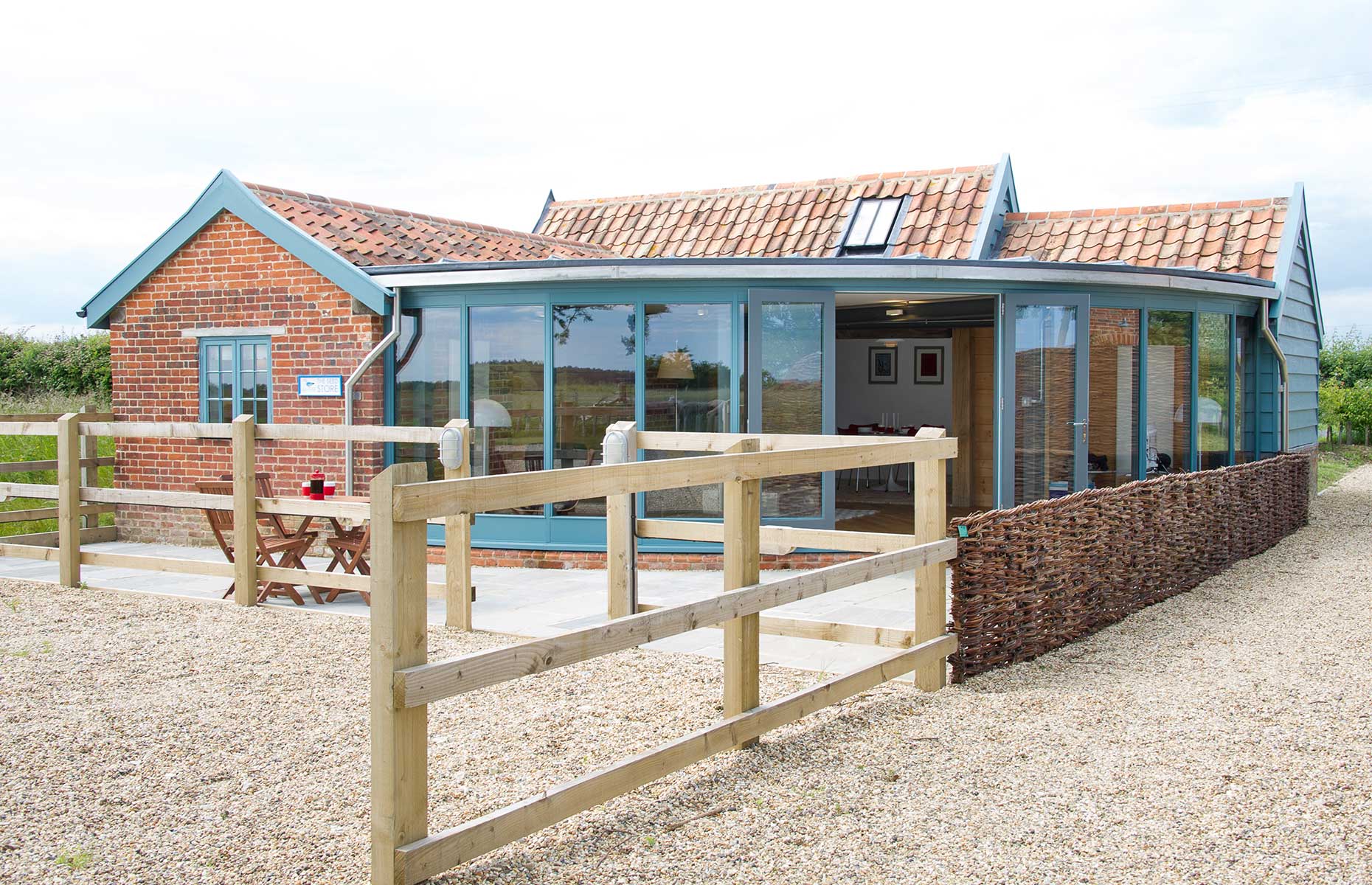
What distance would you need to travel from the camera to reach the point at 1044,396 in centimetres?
1045

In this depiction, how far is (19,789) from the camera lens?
4.40 m

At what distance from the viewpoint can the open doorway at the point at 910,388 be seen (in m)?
12.8

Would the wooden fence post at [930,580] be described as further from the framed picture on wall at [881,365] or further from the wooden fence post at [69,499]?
the framed picture on wall at [881,365]

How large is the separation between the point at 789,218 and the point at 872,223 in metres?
1.21

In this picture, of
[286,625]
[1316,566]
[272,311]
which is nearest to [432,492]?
[286,625]

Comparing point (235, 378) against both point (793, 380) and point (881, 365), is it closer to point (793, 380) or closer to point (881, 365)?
point (793, 380)

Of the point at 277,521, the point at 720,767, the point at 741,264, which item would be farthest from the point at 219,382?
the point at 720,767

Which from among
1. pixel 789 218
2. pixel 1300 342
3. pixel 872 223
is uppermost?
pixel 789 218

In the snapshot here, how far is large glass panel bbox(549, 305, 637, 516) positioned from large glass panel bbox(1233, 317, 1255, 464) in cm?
703

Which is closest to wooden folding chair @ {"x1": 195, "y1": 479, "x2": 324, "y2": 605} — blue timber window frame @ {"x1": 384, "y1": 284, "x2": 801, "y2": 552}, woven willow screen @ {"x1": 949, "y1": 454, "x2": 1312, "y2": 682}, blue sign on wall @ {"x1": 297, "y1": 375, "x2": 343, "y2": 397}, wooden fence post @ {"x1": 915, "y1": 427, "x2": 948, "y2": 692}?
blue timber window frame @ {"x1": 384, "y1": 284, "x2": 801, "y2": 552}

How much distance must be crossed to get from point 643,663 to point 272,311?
6.30 m

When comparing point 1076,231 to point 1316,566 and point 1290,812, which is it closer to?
point 1316,566

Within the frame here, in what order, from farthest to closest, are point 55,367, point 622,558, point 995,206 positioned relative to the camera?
point 55,367 → point 995,206 → point 622,558

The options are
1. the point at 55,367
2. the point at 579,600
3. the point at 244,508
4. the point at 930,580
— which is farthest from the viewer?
the point at 55,367
